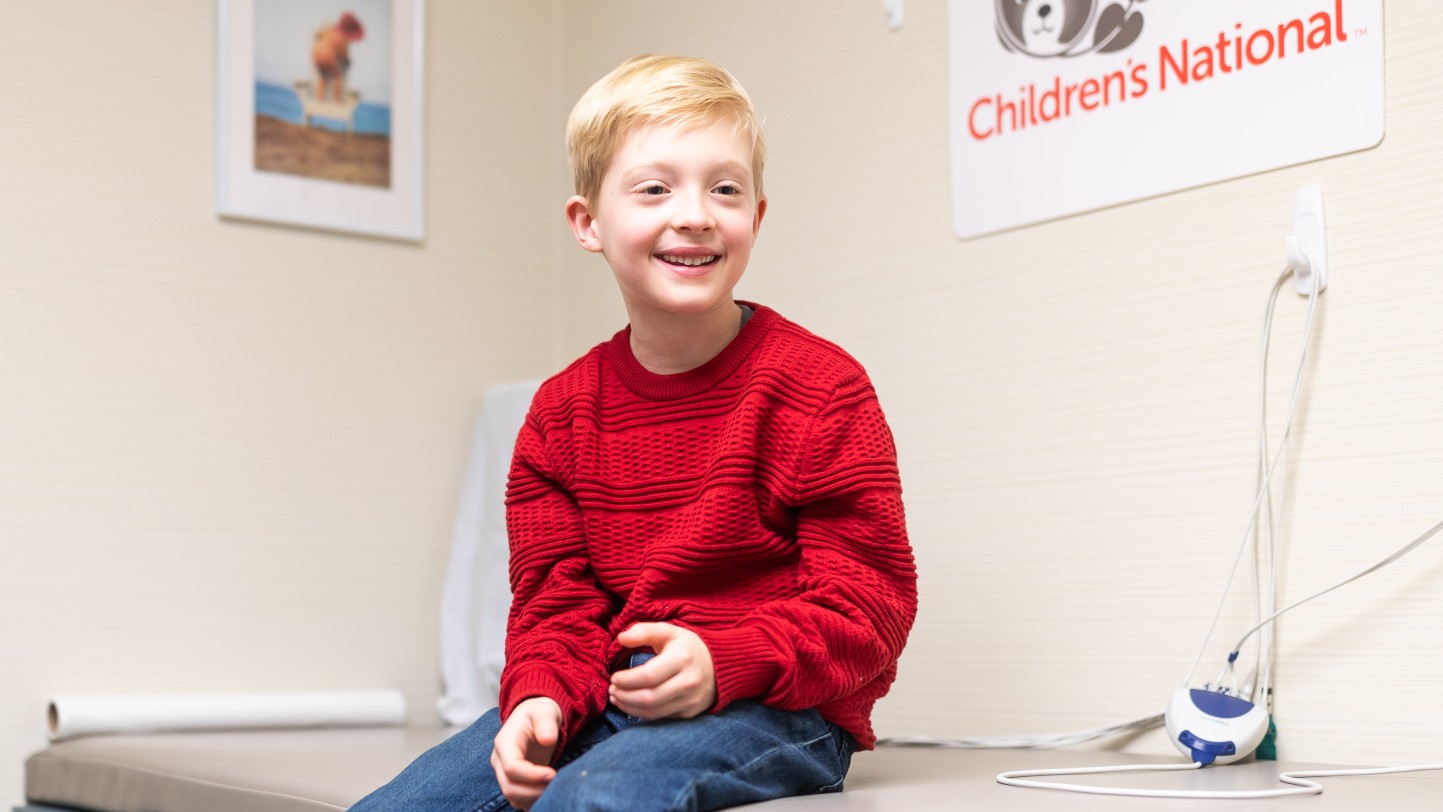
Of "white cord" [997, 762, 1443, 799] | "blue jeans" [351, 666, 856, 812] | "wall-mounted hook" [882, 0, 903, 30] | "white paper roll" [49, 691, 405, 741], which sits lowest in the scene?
"white paper roll" [49, 691, 405, 741]

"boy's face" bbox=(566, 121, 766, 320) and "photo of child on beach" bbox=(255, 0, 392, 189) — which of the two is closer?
"boy's face" bbox=(566, 121, 766, 320)

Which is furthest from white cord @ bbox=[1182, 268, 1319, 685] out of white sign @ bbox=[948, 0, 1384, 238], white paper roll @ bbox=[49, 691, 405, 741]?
white paper roll @ bbox=[49, 691, 405, 741]

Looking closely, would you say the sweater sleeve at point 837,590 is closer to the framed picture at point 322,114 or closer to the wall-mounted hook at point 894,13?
the wall-mounted hook at point 894,13

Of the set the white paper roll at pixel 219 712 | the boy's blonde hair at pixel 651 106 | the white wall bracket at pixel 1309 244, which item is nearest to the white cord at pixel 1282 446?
the white wall bracket at pixel 1309 244

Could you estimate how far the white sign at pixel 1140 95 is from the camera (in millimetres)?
1394

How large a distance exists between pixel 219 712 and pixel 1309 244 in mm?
1459

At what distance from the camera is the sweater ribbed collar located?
46.9 inches

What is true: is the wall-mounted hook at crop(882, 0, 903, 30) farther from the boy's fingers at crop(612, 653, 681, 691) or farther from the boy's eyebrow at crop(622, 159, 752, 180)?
the boy's fingers at crop(612, 653, 681, 691)

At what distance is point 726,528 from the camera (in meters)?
1.11

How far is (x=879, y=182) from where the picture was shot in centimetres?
185

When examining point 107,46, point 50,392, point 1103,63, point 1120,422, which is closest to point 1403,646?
point 1120,422

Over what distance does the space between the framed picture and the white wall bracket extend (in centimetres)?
134

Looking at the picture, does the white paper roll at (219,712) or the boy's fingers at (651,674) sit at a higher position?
the boy's fingers at (651,674)

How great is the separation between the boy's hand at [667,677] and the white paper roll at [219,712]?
1123 mm
